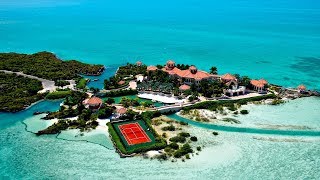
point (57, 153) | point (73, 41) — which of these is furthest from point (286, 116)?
point (73, 41)

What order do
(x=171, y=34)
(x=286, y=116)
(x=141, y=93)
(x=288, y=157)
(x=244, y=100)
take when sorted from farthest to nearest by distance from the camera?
(x=171, y=34) → (x=141, y=93) → (x=244, y=100) → (x=286, y=116) → (x=288, y=157)

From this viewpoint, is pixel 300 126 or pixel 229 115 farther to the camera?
pixel 229 115

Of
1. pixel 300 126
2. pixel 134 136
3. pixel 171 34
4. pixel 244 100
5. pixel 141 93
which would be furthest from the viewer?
pixel 171 34

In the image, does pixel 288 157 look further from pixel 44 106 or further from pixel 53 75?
pixel 53 75

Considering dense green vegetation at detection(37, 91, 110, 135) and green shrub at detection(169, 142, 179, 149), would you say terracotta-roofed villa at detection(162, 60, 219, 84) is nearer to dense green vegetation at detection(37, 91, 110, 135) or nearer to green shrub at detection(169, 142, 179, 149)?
dense green vegetation at detection(37, 91, 110, 135)

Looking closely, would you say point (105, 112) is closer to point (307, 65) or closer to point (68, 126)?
point (68, 126)

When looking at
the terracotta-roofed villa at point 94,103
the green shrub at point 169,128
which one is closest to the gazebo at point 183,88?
the green shrub at point 169,128

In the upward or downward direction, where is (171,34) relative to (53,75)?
upward

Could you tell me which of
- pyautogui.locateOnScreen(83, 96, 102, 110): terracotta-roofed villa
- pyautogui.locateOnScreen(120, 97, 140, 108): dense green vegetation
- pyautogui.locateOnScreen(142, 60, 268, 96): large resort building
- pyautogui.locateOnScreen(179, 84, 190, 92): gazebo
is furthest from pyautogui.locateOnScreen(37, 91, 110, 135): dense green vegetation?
pyautogui.locateOnScreen(142, 60, 268, 96): large resort building
